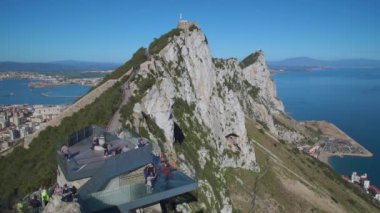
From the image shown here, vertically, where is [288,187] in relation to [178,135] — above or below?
below

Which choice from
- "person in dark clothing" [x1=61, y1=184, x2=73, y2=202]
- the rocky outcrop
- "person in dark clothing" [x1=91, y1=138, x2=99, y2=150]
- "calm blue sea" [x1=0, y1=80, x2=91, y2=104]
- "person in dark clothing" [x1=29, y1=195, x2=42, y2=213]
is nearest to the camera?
the rocky outcrop

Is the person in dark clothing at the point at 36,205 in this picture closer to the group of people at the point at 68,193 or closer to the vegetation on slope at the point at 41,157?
the group of people at the point at 68,193

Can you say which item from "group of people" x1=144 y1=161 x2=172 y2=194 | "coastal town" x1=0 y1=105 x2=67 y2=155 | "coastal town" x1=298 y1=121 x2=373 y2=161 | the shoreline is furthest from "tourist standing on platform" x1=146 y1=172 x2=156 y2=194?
the shoreline

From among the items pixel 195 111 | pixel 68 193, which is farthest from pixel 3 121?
pixel 68 193

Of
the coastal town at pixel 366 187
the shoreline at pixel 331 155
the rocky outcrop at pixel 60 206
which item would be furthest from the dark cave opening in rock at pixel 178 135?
the shoreline at pixel 331 155

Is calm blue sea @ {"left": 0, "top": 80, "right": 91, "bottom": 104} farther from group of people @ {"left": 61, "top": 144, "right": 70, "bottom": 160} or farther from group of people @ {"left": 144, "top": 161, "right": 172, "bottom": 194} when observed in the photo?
group of people @ {"left": 144, "top": 161, "right": 172, "bottom": 194}

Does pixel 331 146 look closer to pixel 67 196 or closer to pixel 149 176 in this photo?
pixel 149 176
